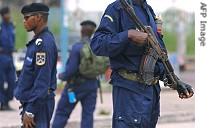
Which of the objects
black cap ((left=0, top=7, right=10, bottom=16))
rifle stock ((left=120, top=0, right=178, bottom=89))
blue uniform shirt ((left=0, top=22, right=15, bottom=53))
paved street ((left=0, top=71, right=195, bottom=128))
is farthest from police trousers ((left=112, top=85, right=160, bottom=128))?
black cap ((left=0, top=7, right=10, bottom=16))

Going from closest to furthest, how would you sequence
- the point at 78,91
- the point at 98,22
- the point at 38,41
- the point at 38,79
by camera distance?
the point at 38,79
the point at 38,41
the point at 78,91
the point at 98,22

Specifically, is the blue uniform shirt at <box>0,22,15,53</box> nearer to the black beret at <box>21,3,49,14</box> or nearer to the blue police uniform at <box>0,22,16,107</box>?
the blue police uniform at <box>0,22,16,107</box>

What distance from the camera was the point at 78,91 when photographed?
9.48 metres

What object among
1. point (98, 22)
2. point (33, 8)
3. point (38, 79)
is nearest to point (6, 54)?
point (33, 8)

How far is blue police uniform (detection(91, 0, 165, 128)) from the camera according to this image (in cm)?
548

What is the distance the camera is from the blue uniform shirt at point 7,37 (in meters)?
12.5

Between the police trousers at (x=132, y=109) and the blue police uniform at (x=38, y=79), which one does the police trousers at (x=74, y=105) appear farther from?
the police trousers at (x=132, y=109)

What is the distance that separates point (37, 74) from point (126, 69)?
136 cm

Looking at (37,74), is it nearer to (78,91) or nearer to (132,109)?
(132,109)

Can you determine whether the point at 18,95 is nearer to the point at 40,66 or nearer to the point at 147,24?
the point at 40,66
